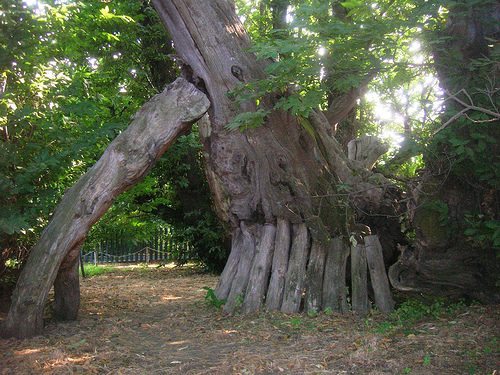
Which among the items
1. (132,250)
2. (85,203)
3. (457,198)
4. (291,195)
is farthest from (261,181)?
(132,250)

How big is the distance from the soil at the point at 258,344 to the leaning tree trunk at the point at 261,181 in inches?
23.7

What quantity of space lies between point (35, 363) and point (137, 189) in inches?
241

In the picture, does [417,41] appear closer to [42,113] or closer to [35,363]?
[42,113]

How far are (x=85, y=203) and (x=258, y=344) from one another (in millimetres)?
2664

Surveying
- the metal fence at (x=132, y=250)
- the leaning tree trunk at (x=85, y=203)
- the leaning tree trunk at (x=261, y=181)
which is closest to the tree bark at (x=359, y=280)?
the leaning tree trunk at (x=261, y=181)

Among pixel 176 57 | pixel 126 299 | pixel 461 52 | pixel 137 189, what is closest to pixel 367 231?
pixel 461 52

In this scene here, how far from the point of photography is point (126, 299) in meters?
7.47

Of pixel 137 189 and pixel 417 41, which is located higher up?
pixel 417 41

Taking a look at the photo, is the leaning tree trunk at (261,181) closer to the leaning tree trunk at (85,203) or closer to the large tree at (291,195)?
the large tree at (291,195)

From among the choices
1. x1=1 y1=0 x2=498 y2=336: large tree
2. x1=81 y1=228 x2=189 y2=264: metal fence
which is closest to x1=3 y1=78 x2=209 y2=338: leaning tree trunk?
x1=1 y1=0 x2=498 y2=336: large tree

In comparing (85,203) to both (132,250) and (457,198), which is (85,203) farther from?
(132,250)

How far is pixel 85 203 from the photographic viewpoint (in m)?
5.15

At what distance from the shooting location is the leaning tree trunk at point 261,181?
5.89 m

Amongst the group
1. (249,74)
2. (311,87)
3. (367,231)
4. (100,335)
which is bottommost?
(100,335)
